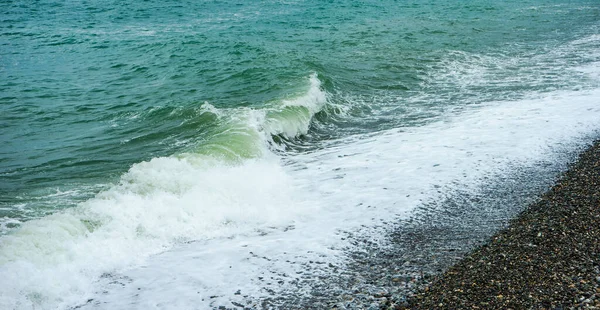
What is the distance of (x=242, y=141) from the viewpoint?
11250 mm

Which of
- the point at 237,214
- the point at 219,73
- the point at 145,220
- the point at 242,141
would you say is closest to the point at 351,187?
the point at 237,214

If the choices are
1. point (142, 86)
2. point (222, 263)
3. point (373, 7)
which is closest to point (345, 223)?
point (222, 263)

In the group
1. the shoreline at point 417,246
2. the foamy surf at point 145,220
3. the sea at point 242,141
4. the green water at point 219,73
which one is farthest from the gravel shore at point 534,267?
the green water at point 219,73

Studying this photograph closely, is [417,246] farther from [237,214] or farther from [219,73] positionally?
[219,73]

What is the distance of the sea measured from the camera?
6703 millimetres

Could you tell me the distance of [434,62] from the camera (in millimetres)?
19531

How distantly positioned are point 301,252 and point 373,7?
2911 cm

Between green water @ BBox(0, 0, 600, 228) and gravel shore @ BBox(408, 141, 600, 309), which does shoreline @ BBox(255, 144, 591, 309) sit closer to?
gravel shore @ BBox(408, 141, 600, 309)

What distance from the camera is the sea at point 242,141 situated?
22.0 feet

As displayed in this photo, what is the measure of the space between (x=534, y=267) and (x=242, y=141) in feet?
22.4

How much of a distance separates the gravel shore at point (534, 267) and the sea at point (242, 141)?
4.52 feet

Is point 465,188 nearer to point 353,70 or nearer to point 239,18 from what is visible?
point 353,70

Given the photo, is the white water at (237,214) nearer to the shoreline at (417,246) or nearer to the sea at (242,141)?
the sea at (242,141)

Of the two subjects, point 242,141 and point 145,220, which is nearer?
point 145,220
